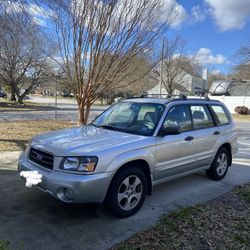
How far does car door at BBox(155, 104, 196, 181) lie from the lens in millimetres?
4496

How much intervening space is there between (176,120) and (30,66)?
29.9 meters

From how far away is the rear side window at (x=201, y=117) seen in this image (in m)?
5.37

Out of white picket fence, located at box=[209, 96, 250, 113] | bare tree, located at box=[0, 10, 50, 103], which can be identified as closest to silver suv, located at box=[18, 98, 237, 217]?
bare tree, located at box=[0, 10, 50, 103]

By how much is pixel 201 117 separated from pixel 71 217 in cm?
302

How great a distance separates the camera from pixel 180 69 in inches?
1764

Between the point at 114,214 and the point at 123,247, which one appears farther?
the point at 114,214

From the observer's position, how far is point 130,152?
3.98 m

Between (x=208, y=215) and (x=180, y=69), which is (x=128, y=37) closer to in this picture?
(x=208, y=215)

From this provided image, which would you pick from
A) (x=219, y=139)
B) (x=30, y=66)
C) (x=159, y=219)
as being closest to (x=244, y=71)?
(x=30, y=66)

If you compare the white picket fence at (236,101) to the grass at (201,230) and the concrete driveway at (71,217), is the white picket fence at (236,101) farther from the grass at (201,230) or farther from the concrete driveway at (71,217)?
the grass at (201,230)

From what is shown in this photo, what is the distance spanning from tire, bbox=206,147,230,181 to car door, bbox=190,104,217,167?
234 millimetres

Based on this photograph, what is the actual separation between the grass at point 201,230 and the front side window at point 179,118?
1.31 metres

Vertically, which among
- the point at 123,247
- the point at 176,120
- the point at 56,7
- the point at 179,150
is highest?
the point at 56,7

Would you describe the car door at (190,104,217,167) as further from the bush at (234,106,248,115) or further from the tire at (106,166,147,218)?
the bush at (234,106,248,115)
